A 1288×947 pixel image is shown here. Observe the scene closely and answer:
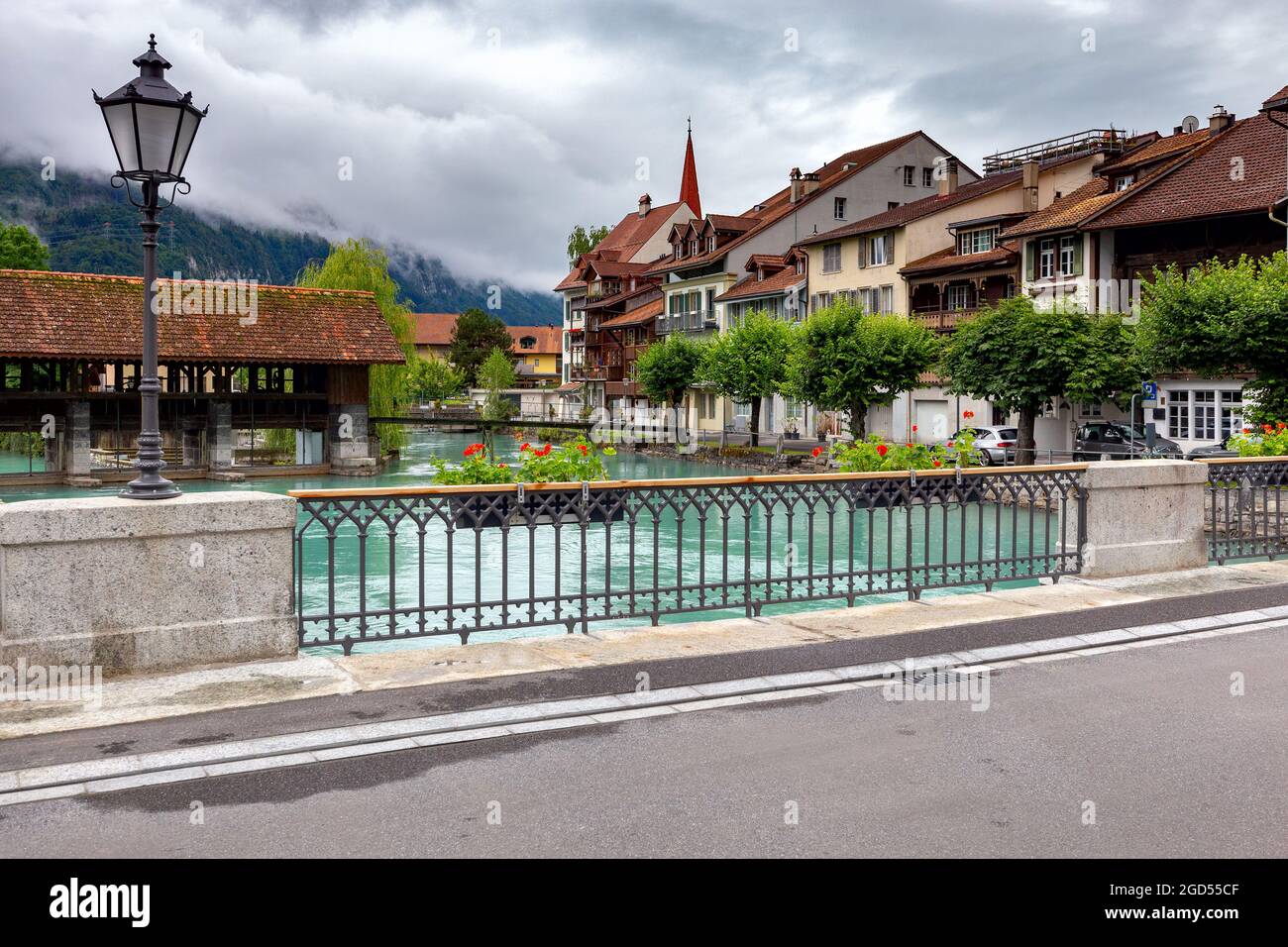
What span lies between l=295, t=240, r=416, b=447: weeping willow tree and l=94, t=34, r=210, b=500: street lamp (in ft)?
180

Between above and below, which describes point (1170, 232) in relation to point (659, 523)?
above

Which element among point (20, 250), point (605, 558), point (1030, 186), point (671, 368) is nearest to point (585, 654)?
point (605, 558)

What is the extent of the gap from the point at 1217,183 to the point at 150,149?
1740 inches

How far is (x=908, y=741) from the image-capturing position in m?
6.39

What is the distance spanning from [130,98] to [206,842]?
6.38m

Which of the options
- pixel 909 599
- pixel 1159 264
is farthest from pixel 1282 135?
pixel 909 599

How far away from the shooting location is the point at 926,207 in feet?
198

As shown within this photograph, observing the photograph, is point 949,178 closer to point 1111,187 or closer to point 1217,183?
point 1111,187

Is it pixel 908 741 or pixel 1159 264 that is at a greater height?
pixel 1159 264

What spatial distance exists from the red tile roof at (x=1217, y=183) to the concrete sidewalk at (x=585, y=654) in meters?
35.7

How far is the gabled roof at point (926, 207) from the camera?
2301 inches

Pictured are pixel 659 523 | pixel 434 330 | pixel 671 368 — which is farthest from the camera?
pixel 434 330
